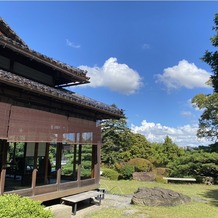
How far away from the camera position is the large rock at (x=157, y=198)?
990cm

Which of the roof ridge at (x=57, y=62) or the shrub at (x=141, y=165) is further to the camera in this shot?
the shrub at (x=141, y=165)

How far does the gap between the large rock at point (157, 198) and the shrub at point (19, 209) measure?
5693 mm

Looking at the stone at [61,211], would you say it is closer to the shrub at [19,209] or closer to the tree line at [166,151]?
the shrub at [19,209]

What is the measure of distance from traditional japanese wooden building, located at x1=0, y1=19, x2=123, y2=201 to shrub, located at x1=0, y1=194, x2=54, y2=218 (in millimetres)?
1691

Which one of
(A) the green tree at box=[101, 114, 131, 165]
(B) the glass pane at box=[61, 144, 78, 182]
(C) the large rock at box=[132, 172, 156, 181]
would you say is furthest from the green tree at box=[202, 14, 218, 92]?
(A) the green tree at box=[101, 114, 131, 165]

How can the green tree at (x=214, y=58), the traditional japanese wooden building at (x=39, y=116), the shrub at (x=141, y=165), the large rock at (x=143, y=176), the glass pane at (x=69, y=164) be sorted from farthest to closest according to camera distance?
the shrub at (x=141, y=165), the large rock at (x=143, y=176), the green tree at (x=214, y=58), the glass pane at (x=69, y=164), the traditional japanese wooden building at (x=39, y=116)

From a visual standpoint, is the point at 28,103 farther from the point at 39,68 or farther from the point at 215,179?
the point at 215,179

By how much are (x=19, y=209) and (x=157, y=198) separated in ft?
22.3

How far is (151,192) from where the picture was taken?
10.6 meters

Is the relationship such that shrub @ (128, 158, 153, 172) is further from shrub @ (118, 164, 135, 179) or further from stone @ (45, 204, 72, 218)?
stone @ (45, 204, 72, 218)

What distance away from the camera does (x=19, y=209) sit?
461 cm

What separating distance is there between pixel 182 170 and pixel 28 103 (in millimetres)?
15321

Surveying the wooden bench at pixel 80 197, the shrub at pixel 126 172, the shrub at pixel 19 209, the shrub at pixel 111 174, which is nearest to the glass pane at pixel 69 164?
the wooden bench at pixel 80 197

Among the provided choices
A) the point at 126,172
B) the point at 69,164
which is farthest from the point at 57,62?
the point at 69,164
